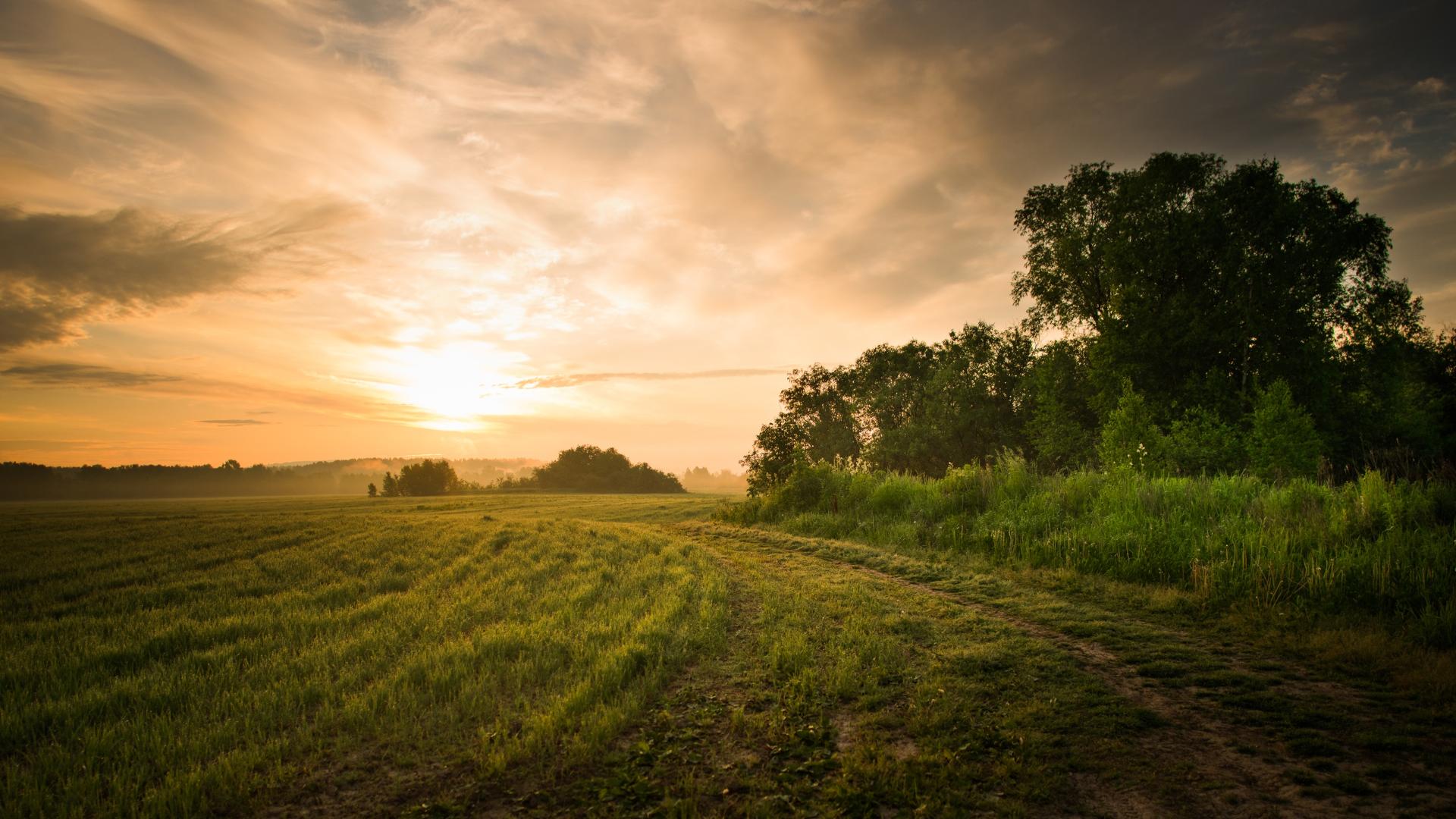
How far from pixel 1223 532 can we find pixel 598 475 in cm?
9451

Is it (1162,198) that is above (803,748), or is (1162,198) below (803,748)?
above

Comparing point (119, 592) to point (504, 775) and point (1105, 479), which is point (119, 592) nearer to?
point (504, 775)

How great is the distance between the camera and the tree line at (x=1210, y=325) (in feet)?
85.3

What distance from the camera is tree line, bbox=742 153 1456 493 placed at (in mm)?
26000

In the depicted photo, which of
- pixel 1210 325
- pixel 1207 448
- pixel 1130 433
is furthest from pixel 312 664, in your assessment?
pixel 1210 325

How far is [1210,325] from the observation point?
28.4m

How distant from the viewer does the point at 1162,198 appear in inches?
1203

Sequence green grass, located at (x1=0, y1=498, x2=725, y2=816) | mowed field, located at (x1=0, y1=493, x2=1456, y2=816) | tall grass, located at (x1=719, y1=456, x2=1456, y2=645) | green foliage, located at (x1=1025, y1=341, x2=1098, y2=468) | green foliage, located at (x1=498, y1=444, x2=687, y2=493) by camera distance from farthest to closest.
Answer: green foliage, located at (x1=498, y1=444, x2=687, y2=493)
green foliage, located at (x1=1025, y1=341, x2=1098, y2=468)
tall grass, located at (x1=719, y1=456, x2=1456, y2=645)
green grass, located at (x1=0, y1=498, x2=725, y2=816)
mowed field, located at (x1=0, y1=493, x2=1456, y2=816)

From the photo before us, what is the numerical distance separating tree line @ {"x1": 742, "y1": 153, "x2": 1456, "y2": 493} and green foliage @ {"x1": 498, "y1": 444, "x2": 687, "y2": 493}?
2684 inches

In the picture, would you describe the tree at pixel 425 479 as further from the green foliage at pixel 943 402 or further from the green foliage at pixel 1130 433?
the green foliage at pixel 1130 433

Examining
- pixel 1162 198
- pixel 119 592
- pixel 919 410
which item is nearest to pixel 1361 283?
pixel 1162 198

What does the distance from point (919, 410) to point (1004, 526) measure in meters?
34.4

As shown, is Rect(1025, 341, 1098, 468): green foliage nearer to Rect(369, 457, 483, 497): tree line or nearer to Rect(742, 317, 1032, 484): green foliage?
Rect(742, 317, 1032, 484): green foliage

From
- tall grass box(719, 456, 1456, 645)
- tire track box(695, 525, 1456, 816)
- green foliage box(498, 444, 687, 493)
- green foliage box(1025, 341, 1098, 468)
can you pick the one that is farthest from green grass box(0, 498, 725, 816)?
green foliage box(498, 444, 687, 493)
